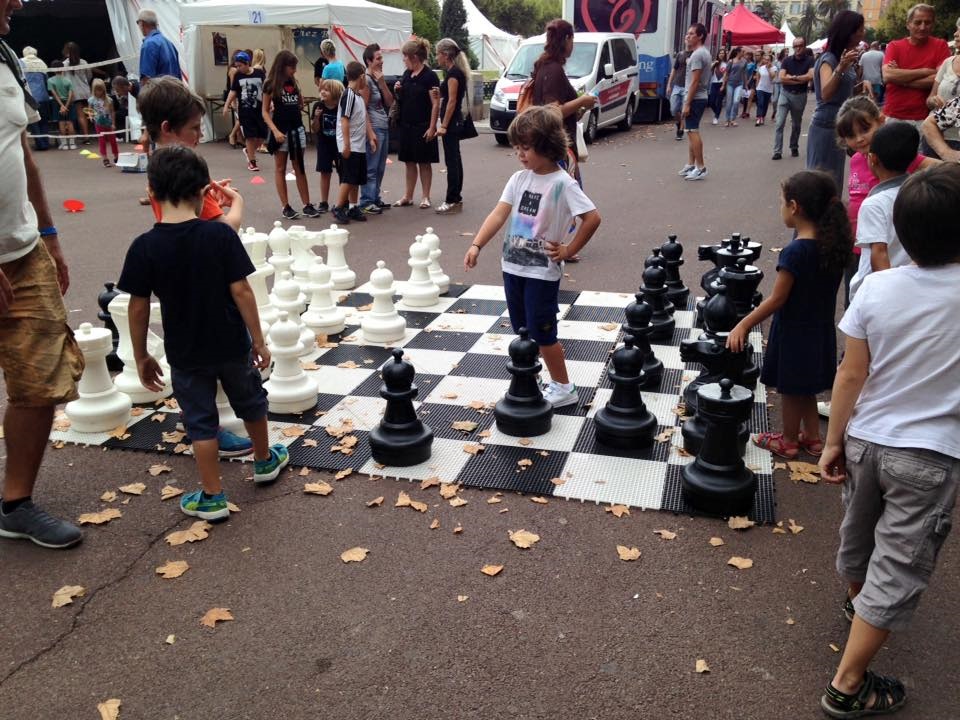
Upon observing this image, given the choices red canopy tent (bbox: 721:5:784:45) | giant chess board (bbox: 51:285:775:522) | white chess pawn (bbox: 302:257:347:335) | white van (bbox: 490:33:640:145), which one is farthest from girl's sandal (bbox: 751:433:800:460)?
red canopy tent (bbox: 721:5:784:45)

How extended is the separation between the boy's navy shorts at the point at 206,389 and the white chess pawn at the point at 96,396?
96 centimetres

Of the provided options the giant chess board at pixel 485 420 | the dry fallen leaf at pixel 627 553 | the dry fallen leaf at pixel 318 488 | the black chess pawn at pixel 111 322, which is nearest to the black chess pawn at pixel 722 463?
the giant chess board at pixel 485 420

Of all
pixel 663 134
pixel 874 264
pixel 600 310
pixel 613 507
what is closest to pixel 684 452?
pixel 613 507

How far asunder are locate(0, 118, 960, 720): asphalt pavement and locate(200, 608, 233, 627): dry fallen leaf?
2 centimetres

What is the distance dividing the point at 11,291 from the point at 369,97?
6.54 metres

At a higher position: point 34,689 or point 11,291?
point 11,291

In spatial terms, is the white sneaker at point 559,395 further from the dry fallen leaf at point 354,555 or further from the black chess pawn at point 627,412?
the dry fallen leaf at point 354,555

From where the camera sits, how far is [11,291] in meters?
2.79

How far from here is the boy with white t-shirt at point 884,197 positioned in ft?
10.8

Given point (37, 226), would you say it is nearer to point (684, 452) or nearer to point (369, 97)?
point (684, 452)

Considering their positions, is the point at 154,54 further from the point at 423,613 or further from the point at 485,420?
the point at 423,613

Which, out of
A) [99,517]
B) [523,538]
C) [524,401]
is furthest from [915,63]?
[99,517]


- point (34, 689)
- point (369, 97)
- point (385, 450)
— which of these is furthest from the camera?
point (369, 97)

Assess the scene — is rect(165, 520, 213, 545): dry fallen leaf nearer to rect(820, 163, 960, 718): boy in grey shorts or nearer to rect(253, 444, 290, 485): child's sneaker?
rect(253, 444, 290, 485): child's sneaker
